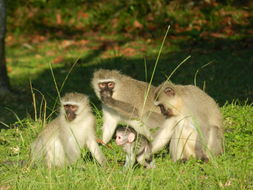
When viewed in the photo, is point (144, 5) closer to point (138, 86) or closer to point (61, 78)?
point (61, 78)

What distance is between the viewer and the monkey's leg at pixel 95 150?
5823 millimetres

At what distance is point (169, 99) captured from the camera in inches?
229

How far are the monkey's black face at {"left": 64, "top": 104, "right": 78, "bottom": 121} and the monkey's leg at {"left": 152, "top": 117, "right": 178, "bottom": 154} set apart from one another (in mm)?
866

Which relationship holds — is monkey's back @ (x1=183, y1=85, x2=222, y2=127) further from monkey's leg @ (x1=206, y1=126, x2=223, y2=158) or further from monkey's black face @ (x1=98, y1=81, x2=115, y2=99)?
monkey's black face @ (x1=98, y1=81, x2=115, y2=99)

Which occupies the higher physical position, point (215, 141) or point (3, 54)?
point (215, 141)

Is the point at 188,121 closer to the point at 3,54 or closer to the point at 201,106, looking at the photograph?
the point at 201,106

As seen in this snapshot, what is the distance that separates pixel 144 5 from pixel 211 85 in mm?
4293

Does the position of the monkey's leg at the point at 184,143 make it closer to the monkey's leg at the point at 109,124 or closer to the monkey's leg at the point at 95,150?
the monkey's leg at the point at 95,150

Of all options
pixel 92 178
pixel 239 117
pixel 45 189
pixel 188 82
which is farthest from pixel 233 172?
pixel 188 82

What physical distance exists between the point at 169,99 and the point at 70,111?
3.25ft

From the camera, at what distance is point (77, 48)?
12.8 metres

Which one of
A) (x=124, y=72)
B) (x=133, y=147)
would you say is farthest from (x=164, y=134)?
(x=124, y=72)

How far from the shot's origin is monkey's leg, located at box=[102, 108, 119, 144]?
22.5ft

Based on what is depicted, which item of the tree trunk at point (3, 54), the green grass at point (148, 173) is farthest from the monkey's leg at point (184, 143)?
the tree trunk at point (3, 54)
